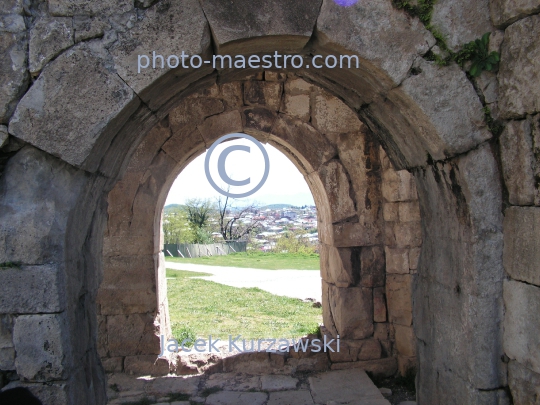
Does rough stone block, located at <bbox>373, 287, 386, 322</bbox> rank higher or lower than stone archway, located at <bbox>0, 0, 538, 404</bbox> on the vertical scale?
lower

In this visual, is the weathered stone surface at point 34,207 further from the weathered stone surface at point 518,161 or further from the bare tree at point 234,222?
the bare tree at point 234,222

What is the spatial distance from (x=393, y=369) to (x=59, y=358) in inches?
159

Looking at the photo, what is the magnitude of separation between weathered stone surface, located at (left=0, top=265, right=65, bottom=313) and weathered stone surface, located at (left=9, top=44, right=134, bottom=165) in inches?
23.4

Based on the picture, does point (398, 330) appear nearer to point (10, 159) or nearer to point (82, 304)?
point (82, 304)

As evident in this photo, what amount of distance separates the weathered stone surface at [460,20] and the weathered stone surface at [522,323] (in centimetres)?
136

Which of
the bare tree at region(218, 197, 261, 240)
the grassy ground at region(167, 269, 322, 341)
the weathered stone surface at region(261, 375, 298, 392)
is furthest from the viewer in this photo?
the bare tree at region(218, 197, 261, 240)

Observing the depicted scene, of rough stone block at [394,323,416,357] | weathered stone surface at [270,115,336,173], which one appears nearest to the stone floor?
rough stone block at [394,323,416,357]

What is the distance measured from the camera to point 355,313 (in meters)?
5.59

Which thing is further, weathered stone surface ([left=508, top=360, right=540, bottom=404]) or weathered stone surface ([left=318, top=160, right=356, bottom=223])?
weathered stone surface ([left=318, top=160, right=356, bottom=223])

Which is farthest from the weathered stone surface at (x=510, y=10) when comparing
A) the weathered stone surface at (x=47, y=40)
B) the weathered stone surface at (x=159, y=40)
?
the weathered stone surface at (x=47, y=40)

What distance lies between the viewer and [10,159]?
2.56 meters

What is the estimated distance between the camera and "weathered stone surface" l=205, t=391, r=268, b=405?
4723 millimetres

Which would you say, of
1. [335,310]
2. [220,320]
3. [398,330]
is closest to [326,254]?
[335,310]

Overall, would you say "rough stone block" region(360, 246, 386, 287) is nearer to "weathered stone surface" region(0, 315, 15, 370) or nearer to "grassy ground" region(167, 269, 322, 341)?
"grassy ground" region(167, 269, 322, 341)
